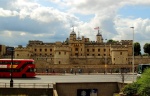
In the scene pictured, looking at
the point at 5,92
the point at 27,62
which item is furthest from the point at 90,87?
the point at 27,62

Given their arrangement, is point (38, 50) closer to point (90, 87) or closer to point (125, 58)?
point (125, 58)

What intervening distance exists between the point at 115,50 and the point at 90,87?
205ft

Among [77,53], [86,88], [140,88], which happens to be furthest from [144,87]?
[77,53]

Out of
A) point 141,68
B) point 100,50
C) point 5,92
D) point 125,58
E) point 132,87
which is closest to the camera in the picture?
point 132,87

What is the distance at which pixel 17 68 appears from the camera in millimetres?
45031

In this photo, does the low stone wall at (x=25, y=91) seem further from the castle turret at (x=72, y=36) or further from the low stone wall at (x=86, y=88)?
the castle turret at (x=72, y=36)

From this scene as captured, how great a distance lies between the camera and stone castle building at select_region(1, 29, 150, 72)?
306 ft

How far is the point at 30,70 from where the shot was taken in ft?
150

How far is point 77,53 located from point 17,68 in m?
64.3

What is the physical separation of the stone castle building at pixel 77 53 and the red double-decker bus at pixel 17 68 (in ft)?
122

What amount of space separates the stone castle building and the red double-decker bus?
3723 cm

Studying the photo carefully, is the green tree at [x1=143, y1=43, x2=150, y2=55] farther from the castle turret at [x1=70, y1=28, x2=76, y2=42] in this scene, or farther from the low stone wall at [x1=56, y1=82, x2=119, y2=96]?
the low stone wall at [x1=56, y1=82, x2=119, y2=96]

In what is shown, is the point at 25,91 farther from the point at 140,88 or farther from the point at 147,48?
the point at 147,48

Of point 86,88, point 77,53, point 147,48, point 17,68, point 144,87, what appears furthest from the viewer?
point 147,48
